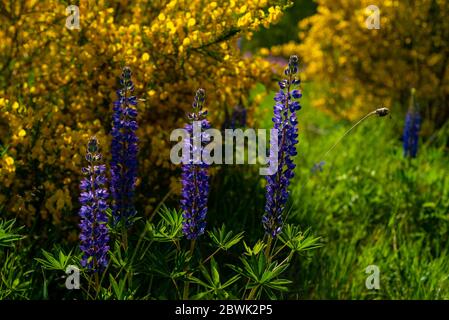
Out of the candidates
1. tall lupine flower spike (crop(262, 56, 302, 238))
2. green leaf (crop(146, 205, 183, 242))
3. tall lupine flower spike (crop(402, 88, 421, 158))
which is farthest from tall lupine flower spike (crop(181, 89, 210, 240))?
tall lupine flower spike (crop(402, 88, 421, 158))

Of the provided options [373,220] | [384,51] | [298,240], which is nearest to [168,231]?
[298,240]

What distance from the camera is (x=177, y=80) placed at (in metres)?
4.02

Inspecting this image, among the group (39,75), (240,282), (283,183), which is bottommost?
(240,282)

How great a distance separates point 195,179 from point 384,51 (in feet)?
16.0

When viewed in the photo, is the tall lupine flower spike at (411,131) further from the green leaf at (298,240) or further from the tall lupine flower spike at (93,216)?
Result: the tall lupine flower spike at (93,216)

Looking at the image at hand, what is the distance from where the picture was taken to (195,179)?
2.49 m

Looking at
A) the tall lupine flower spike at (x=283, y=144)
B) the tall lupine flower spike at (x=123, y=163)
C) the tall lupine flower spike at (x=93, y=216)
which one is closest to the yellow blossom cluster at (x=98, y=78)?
the tall lupine flower spike at (x=123, y=163)

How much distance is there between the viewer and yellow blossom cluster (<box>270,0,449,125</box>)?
21.4 ft

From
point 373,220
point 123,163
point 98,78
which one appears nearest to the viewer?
point 123,163

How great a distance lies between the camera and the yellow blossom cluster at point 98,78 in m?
3.55

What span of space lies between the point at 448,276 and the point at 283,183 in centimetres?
163

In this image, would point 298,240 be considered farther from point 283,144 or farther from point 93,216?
point 93,216
